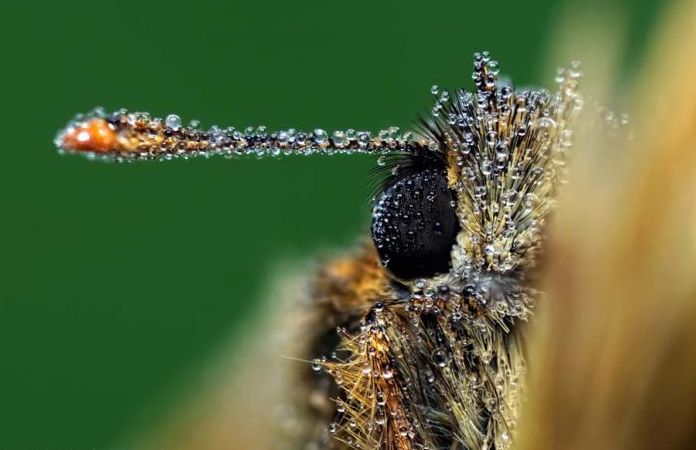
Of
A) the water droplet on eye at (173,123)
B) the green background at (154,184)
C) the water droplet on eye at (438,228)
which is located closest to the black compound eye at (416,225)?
the water droplet on eye at (438,228)

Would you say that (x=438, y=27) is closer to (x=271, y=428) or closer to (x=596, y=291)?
(x=271, y=428)

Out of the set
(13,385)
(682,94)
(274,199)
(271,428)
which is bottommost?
(13,385)

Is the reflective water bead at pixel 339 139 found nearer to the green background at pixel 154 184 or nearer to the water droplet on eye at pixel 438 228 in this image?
the water droplet on eye at pixel 438 228

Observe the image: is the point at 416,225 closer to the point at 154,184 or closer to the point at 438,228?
the point at 438,228

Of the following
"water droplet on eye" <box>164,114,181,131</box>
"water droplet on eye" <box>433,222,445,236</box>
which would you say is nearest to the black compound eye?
"water droplet on eye" <box>433,222,445,236</box>

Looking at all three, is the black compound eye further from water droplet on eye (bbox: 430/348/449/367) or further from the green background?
the green background

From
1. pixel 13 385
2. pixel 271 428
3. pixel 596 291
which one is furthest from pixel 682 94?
pixel 13 385
